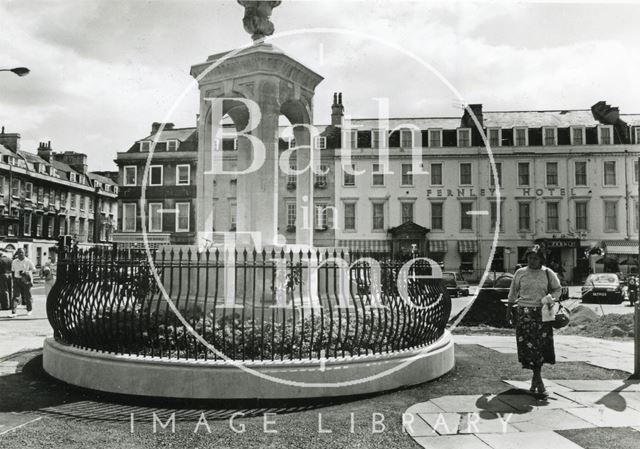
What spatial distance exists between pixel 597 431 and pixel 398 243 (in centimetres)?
3732

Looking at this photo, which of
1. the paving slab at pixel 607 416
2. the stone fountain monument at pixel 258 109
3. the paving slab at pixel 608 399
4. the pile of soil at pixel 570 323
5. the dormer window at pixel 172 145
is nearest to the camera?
the paving slab at pixel 607 416

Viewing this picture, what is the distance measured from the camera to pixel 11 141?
2109 inches

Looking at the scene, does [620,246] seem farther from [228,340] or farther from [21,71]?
[228,340]

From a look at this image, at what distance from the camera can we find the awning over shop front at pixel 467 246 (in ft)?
138

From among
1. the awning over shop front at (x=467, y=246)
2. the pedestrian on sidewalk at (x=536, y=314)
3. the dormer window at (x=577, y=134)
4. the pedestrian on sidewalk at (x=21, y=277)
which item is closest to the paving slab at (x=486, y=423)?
the pedestrian on sidewalk at (x=536, y=314)

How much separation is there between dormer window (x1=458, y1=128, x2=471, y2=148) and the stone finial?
36.5 metres

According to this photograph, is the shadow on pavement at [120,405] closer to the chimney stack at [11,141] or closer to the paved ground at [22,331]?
the paved ground at [22,331]

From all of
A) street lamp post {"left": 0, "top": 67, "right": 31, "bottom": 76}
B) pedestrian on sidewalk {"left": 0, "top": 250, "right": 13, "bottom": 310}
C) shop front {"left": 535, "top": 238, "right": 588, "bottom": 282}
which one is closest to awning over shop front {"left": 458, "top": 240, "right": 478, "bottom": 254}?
shop front {"left": 535, "top": 238, "right": 588, "bottom": 282}

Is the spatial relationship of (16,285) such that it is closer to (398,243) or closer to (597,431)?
(597,431)

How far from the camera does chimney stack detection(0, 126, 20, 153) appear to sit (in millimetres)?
53312

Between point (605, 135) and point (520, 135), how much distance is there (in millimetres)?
6476

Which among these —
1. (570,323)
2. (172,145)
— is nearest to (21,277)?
(570,323)

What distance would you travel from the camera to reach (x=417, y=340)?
7211 mm

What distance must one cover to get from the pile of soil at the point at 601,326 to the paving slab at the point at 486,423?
817cm
